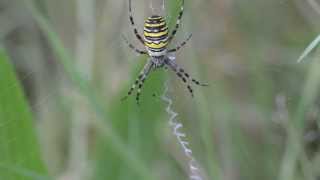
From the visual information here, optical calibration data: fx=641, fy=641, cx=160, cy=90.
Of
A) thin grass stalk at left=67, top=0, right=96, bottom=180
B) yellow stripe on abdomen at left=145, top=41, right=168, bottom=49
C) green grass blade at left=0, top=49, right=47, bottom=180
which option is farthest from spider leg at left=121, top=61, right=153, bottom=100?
thin grass stalk at left=67, top=0, right=96, bottom=180

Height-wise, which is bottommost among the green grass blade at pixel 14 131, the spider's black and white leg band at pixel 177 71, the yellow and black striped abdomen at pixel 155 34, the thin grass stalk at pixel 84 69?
the green grass blade at pixel 14 131

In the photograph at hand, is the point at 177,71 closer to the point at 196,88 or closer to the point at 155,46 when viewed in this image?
Answer: the point at 196,88

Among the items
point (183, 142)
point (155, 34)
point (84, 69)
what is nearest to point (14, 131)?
Result: point (155, 34)

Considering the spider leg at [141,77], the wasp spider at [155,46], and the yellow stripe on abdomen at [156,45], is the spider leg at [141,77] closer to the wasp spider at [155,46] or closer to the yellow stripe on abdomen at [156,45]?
the wasp spider at [155,46]

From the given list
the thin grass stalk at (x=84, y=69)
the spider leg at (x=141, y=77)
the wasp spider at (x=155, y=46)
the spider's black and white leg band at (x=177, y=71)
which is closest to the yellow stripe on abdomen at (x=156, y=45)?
the wasp spider at (x=155, y=46)

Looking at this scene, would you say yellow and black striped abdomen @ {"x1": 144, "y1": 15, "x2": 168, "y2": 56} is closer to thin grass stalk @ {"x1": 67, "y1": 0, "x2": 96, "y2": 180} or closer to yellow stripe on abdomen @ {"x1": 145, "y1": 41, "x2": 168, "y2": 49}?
yellow stripe on abdomen @ {"x1": 145, "y1": 41, "x2": 168, "y2": 49}

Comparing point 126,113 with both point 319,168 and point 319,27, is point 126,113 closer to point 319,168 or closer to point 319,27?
point 319,168

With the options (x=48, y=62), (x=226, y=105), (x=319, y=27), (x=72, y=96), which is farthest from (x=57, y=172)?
(x=319, y=27)
